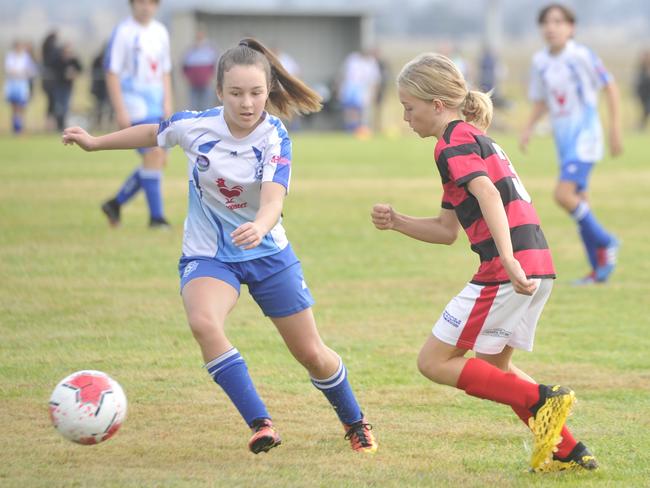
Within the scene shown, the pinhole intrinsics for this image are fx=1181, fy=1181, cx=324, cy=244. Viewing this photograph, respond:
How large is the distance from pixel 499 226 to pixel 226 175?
1.11m

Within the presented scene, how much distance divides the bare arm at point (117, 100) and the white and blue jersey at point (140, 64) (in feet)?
0.24

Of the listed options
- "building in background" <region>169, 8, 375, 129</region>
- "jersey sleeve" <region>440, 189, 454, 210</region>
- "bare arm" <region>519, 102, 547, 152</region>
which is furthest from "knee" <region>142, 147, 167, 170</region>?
"building in background" <region>169, 8, 375, 129</region>

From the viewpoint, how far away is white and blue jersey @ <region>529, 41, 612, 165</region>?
8711mm

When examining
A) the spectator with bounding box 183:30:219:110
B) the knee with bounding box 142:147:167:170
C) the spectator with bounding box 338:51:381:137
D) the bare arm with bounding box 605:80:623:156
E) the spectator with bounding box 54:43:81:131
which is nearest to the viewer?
the bare arm with bounding box 605:80:623:156

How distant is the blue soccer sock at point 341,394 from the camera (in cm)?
468

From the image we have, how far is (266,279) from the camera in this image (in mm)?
4566

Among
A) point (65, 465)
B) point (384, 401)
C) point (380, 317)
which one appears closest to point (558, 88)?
point (380, 317)

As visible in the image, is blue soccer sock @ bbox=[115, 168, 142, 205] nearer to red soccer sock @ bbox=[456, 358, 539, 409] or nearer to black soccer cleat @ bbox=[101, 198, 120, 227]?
black soccer cleat @ bbox=[101, 198, 120, 227]

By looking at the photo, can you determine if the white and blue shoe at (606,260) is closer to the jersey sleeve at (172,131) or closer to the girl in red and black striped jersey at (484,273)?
the girl in red and black striped jersey at (484,273)

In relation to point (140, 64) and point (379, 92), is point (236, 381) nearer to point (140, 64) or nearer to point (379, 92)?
point (140, 64)

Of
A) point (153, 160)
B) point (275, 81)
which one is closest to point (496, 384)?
point (275, 81)

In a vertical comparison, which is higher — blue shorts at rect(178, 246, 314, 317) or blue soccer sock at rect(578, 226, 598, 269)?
blue shorts at rect(178, 246, 314, 317)

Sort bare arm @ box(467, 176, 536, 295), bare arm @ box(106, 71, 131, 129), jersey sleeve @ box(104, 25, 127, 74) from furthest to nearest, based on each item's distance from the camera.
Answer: jersey sleeve @ box(104, 25, 127, 74), bare arm @ box(106, 71, 131, 129), bare arm @ box(467, 176, 536, 295)

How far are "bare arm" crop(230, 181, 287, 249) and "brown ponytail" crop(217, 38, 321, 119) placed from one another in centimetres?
44
